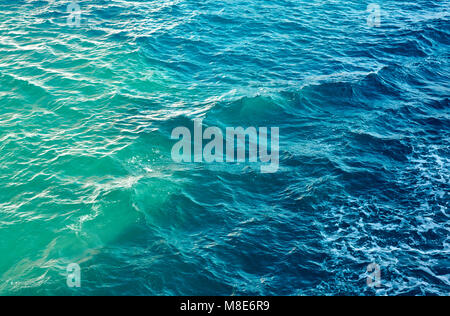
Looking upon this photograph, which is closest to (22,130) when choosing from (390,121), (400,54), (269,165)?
(269,165)

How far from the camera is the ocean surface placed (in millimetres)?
18828

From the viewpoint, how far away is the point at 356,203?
883 inches

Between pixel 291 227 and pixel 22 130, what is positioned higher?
pixel 22 130

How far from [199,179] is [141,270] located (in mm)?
6668

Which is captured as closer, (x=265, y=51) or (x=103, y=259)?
(x=103, y=259)

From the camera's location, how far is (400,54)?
37250mm

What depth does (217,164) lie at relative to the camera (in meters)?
24.7

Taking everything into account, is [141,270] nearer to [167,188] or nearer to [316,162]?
[167,188]

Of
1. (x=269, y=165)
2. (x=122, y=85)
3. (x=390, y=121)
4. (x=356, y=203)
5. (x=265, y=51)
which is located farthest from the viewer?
(x=265, y=51)

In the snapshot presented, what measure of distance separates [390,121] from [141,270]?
19.1 m

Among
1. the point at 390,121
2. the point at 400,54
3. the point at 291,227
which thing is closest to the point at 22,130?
the point at 291,227

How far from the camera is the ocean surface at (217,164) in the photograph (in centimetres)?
1883
